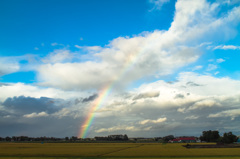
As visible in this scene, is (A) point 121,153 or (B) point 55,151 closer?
(A) point 121,153

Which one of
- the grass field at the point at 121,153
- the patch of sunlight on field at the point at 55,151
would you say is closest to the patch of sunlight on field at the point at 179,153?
the grass field at the point at 121,153

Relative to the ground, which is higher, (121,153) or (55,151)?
(121,153)

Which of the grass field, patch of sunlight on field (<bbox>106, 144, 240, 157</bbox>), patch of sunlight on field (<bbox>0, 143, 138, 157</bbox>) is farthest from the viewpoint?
patch of sunlight on field (<bbox>0, 143, 138, 157</bbox>)

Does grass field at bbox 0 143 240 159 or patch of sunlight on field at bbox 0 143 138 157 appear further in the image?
patch of sunlight on field at bbox 0 143 138 157

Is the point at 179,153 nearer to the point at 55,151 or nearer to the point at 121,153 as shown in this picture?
the point at 121,153

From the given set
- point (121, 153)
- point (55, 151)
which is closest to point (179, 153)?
point (121, 153)

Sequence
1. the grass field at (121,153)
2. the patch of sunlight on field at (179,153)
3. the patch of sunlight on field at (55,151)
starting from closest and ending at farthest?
the grass field at (121,153)
the patch of sunlight on field at (179,153)
the patch of sunlight on field at (55,151)

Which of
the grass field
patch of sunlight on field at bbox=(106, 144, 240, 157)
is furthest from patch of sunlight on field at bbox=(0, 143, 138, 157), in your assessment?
patch of sunlight on field at bbox=(106, 144, 240, 157)

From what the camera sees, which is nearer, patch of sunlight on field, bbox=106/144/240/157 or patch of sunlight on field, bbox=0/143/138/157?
patch of sunlight on field, bbox=106/144/240/157

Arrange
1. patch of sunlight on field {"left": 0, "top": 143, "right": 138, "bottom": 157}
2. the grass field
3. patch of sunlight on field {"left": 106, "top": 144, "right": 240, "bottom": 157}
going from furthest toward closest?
patch of sunlight on field {"left": 0, "top": 143, "right": 138, "bottom": 157}, patch of sunlight on field {"left": 106, "top": 144, "right": 240, "bottom": 157}, the grass field

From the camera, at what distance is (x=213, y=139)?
19538cm

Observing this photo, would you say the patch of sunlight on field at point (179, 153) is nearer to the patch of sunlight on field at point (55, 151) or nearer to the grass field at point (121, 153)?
the grass field at point (121, 153)

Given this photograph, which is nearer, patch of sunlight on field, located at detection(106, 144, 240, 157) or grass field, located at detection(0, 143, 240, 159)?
grass field, located at detection(0, 143, 240, 159)

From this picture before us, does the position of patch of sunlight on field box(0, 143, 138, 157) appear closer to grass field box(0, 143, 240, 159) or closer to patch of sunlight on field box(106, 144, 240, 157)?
grass field box(0, 143, 240, 159)
